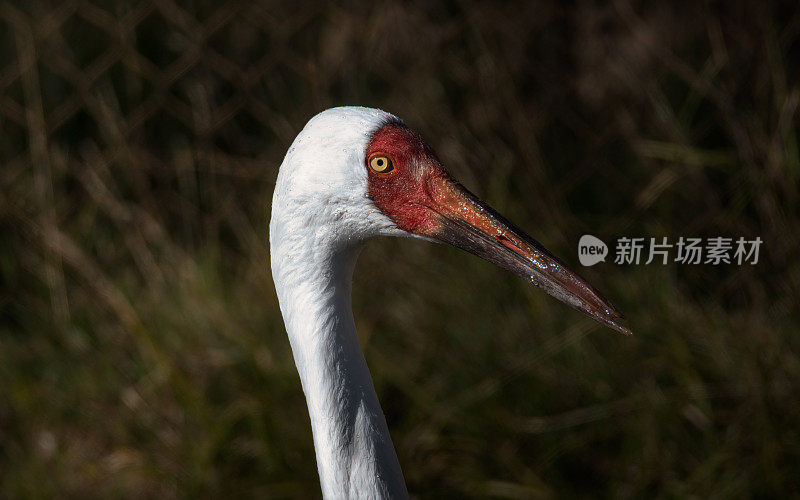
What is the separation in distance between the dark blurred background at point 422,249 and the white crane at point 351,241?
3.20ft

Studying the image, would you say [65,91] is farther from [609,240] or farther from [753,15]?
[753,15]

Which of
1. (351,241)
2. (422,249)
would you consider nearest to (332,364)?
(351,241)

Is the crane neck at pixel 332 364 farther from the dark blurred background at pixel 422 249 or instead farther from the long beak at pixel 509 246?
the dark blurred background at pixel 422 249

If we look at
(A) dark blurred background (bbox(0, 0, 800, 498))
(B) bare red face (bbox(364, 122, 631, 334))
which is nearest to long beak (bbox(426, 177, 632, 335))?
(B) bare red face (bbox(364, 122, 631, 334))

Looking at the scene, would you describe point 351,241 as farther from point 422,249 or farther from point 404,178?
point 422,249

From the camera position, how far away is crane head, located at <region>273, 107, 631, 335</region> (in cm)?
176

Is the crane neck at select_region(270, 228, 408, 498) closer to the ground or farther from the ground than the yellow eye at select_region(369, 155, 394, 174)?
closer to the ground

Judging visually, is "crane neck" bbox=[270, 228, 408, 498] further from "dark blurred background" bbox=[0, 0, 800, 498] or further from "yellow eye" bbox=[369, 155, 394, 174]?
"dark blurred background" bbox=[0, 0, 800, 498]

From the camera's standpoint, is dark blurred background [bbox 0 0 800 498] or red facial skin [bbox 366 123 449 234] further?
dark blurred background [bbox 0 0 800 498]

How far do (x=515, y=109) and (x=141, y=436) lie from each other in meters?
1.71

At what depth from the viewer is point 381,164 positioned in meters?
1.77

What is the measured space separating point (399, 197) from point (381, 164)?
77 mm

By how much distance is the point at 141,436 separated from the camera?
2969 mm

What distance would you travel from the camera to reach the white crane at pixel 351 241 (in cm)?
177
